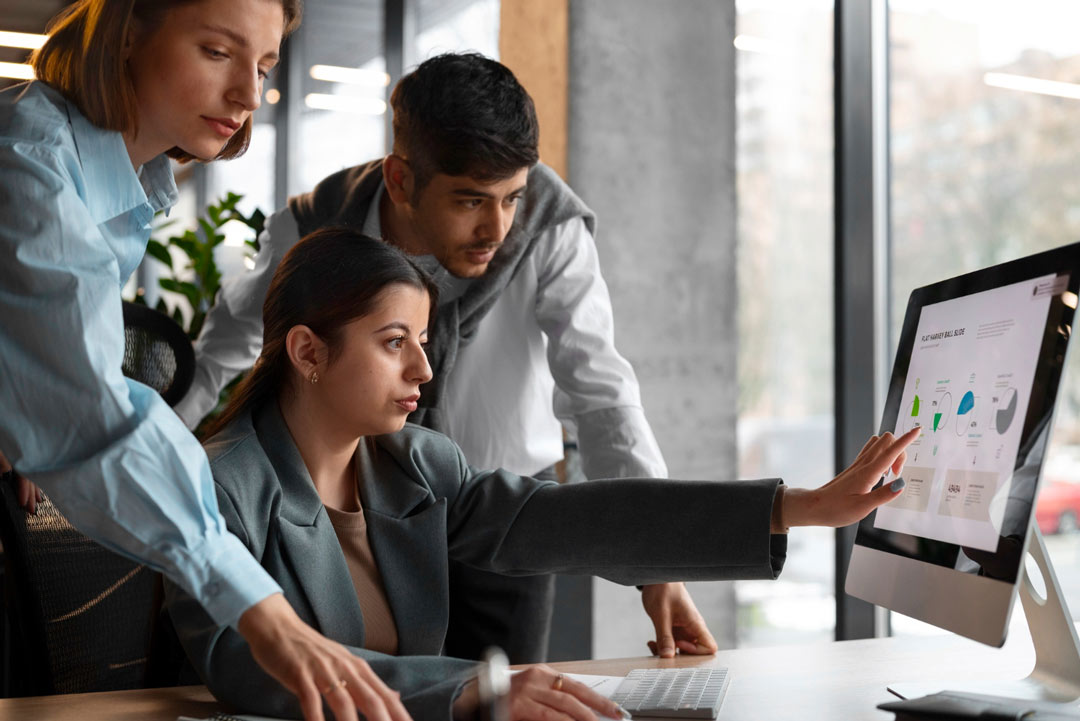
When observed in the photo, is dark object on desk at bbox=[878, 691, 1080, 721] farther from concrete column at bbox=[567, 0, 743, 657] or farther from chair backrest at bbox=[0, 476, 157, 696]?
concrete column at bbox=[567, 0, 743, 657]

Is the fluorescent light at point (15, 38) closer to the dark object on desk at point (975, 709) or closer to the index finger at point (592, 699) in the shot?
the index finger at point (592, 699)

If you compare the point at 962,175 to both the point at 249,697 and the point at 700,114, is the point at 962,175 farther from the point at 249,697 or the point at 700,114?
the point at 249,697

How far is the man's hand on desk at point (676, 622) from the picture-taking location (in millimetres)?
1377

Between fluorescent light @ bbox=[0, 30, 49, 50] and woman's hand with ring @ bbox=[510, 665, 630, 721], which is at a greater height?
fluorescent light @ bbox=[0, 30, 49, 50]

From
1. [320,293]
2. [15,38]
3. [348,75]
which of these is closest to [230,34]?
[320,293]

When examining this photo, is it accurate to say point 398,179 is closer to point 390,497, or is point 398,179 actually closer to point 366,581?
point 390,497

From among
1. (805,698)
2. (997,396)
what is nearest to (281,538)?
(805,698)

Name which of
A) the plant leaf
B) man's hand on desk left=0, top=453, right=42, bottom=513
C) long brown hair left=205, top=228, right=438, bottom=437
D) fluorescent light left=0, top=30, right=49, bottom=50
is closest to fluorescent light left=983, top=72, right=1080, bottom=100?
long brown hair left=205, top=228, right=438, bottom=437

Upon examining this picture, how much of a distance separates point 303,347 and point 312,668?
1.91ft

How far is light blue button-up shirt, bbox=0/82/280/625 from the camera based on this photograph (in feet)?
2.69

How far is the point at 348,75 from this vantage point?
16.0 feet

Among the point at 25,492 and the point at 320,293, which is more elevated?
Result: the point at 320,293

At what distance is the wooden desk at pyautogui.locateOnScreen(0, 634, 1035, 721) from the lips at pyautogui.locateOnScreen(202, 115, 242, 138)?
0.59 meters

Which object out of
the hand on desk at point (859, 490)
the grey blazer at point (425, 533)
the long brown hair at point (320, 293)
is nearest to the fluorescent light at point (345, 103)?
the long brown hair at point (320, 293)
